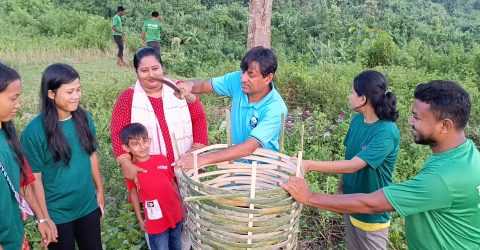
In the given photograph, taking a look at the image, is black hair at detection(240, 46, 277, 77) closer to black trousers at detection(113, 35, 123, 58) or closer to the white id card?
the white id card

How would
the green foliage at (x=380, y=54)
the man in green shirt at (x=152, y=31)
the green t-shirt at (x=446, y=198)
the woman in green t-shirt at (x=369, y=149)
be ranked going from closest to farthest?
the green t-shirt at (x=446, y=198), the woman in green t-shirt at (x=369, y=149), the green foliage at (x=380, y=54), the man in green shirt at (x=152, y=31)

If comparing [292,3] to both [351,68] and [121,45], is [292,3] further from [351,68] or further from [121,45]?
[351,68]

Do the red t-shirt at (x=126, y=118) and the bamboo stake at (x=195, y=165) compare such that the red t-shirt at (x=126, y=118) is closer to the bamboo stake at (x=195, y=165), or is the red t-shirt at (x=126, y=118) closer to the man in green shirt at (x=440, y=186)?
→ the bamboo stake at (x=195, y=165)

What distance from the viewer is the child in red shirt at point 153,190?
100 inches

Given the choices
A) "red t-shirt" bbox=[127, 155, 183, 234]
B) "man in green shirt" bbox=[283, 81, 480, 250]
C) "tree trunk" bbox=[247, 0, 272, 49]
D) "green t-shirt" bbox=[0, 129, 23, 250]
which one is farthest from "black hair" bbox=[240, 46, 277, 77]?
"tree trunk" bbox=[247, 0, 272, 49]

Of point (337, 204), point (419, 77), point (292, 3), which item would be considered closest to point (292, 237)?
point (337, 204)

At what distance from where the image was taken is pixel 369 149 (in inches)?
99.3

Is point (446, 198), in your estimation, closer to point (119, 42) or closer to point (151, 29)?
point (151, 29)

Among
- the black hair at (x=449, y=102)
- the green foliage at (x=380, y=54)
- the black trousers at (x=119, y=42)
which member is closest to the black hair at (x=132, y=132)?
Answer: the black hair at (x=449, y=102)

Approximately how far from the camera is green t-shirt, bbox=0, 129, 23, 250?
2062 millimetres

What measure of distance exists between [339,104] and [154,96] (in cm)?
380

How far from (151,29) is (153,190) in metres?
8.75

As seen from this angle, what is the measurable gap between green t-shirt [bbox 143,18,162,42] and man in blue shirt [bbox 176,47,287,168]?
27.2 feet

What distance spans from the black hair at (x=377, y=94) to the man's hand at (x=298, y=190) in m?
0.84
